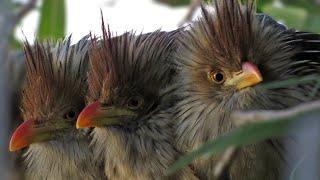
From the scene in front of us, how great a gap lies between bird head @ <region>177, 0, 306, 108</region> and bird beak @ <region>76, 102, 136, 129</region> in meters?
0.27

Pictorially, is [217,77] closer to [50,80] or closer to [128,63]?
[128,63]

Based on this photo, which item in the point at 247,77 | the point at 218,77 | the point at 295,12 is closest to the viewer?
the point at 247,77

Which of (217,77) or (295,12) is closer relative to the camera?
(217,77)

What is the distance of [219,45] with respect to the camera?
6.11 ft

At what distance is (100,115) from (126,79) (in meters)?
0.15

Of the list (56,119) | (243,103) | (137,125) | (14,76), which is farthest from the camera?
(14,76)

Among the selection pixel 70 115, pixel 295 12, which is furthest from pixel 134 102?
pixel 295 12

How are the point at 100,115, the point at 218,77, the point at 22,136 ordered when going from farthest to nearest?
the point at 22,136, the point at 100,115, the point at 218,77

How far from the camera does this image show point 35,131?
2.28m

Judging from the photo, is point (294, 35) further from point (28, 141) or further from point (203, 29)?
point (28, 141)

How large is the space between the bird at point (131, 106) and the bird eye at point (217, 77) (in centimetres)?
21

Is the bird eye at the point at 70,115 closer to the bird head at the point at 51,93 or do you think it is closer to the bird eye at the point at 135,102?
the bird head at the point at 51,93

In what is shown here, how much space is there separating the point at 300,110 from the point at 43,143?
5.09 feet

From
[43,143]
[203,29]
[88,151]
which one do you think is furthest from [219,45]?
[43,143]
